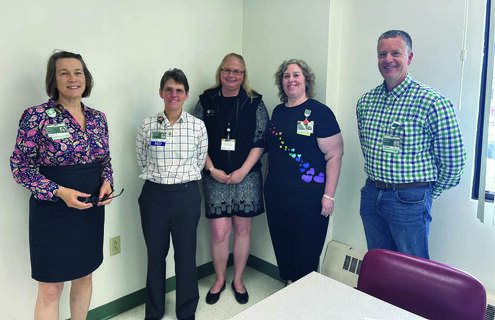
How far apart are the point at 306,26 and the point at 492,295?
2.16 m

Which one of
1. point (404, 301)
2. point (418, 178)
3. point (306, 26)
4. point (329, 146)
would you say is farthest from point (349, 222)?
point (306, 26)

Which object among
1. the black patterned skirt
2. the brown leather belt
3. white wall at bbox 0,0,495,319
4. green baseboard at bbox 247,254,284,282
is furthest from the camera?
green baseboard at bbox 247,254,284,282

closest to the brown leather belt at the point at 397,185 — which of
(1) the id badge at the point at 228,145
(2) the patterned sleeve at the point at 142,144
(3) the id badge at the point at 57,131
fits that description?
(1) the id badge at the point at 228,145

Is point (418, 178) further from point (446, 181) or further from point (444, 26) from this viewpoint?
point (444, 26)

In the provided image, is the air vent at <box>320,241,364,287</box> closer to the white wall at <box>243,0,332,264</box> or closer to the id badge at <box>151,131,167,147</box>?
the white wall at <box>243,0,332,264</box>

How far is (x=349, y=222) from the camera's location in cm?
257

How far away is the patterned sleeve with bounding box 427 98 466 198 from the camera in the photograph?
1669 millimetres

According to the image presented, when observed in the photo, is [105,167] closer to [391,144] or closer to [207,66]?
[207,66]

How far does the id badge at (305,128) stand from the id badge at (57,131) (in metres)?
1.38

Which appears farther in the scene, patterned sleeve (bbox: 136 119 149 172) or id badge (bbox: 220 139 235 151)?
id badge (bbox: 220 139 235 151)

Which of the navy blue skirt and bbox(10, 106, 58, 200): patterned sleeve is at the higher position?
bbox(10, 106, 58, 200): patterned sleeve

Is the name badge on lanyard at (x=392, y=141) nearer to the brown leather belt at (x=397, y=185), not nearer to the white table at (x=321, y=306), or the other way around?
the brown leather belt at (x=397, y=185)

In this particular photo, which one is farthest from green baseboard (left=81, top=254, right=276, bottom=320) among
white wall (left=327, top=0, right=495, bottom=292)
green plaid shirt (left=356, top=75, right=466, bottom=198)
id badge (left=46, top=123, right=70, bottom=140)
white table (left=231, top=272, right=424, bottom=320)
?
white table (left=231, top=272, right=424, bottom=320)

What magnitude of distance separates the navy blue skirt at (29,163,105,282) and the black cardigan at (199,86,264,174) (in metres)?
0.91
